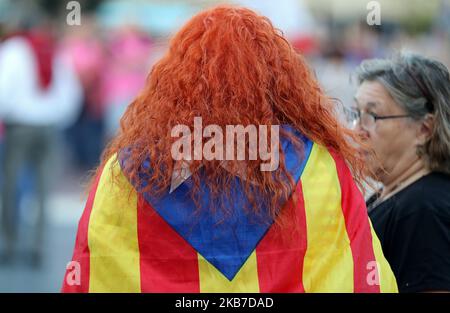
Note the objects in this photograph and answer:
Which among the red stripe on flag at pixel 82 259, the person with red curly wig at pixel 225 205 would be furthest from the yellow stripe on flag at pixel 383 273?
the red stripe on flag at pixel 82 259

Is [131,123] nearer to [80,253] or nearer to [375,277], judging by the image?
[80,253]

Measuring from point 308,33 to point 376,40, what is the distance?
2.11 metres

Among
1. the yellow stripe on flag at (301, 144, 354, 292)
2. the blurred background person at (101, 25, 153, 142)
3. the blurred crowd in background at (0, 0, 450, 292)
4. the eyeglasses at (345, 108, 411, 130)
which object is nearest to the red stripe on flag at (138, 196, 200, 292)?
the yellow stripe on flag at (301, 144, 354, 292)

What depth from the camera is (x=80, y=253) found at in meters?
2.48

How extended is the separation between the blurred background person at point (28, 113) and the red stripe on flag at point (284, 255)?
228 inches

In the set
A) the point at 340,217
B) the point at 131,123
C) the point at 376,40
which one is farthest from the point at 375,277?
the point at 376,40

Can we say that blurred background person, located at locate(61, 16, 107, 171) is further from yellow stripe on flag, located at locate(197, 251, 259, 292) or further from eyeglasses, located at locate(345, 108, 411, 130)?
yellow stripe on flag, located at locate(197, 251, 259, 292)

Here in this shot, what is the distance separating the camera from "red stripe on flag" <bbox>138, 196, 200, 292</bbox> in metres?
2.44

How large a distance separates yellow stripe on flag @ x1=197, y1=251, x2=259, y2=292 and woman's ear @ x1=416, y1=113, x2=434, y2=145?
961 millimetres

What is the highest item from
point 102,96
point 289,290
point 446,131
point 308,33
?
point 308,33

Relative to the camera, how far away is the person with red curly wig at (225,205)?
2.43m

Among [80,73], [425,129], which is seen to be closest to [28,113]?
[80,73]

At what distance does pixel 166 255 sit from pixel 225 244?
0.52ft

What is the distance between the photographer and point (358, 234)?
2.47m
